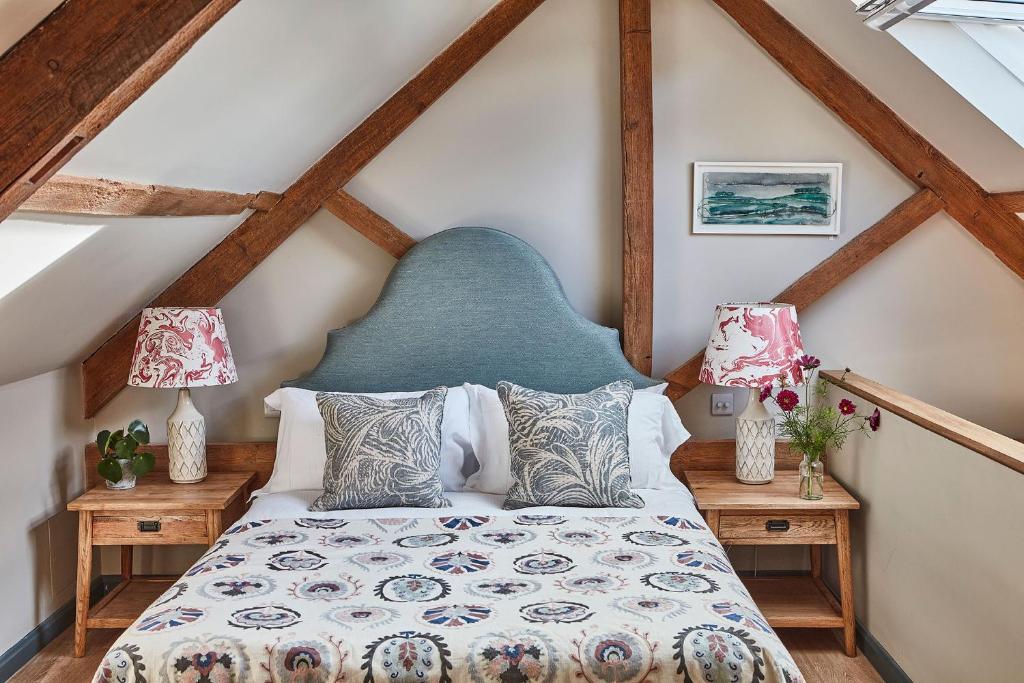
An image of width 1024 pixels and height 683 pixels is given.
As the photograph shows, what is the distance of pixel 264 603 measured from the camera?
2.47 meters

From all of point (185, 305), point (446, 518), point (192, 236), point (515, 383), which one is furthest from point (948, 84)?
point (185, 305)

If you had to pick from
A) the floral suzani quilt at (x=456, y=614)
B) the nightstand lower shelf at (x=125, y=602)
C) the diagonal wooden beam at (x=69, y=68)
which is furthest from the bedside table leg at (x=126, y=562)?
the diagonal wooden beam at (x=69, y=68)

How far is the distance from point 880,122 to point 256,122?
240 cm

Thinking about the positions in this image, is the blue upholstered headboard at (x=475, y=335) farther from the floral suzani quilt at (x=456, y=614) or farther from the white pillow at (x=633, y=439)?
the floral suzani quilt at (x=456, y=614)

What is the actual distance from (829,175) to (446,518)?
2064 millimetres

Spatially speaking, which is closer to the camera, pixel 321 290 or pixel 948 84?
pixel 948 84

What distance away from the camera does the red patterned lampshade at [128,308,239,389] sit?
3469mm

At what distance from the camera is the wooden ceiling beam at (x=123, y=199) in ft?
7.09

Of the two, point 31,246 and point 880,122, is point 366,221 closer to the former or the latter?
point 31,246

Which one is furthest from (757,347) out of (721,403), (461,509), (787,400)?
(461,509)

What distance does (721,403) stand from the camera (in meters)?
3.91

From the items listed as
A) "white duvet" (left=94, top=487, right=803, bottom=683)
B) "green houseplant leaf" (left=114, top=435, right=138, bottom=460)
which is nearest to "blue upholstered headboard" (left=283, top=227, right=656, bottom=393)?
"green houseplant leaf" (left=114, top=435, right=138, bottom=460)

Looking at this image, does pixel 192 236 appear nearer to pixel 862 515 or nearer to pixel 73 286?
pixel 73 286

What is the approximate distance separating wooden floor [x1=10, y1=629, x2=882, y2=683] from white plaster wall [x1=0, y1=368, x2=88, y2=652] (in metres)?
0.12
